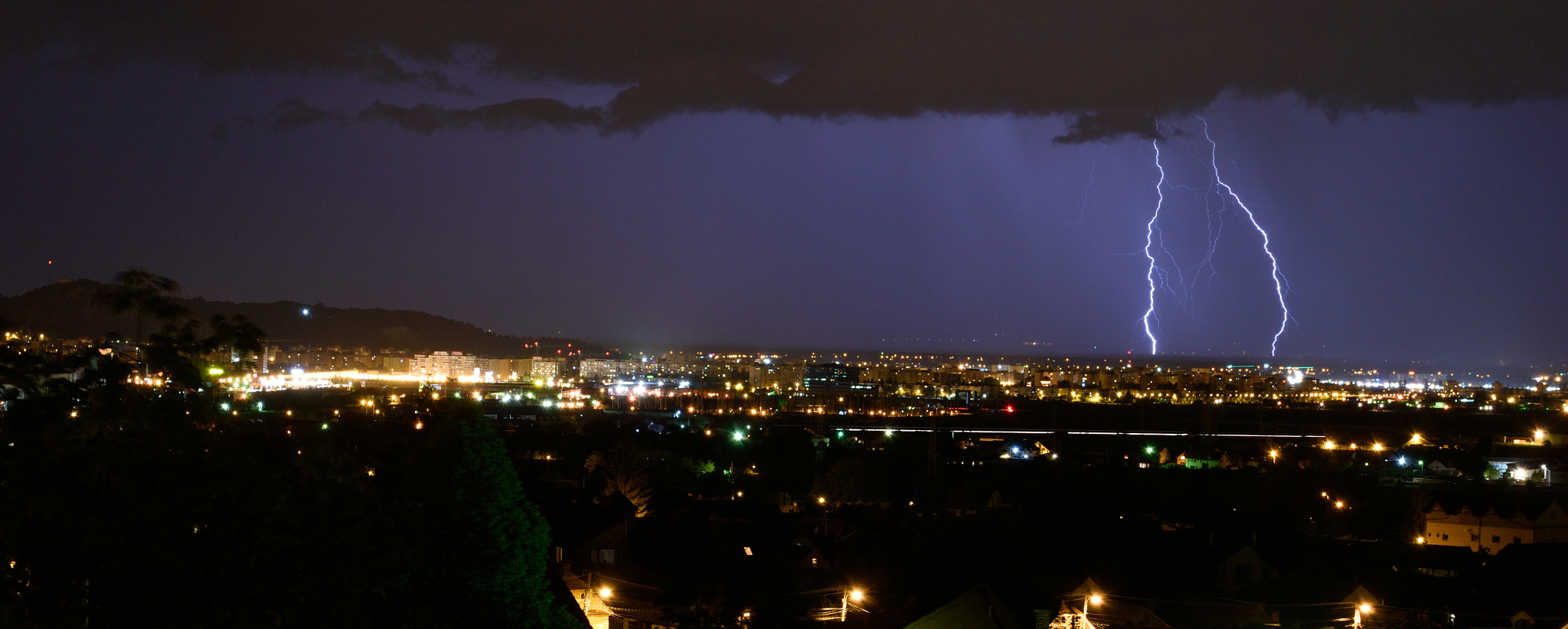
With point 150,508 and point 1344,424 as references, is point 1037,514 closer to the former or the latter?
point 150,508

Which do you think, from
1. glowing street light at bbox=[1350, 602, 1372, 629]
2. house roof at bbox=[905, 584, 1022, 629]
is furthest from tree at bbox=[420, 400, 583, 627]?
glowing street light at bbox=[1350, 602, 1372, 629]

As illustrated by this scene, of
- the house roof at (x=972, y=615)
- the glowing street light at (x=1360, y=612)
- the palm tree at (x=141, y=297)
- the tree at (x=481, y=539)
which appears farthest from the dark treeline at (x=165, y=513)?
the glowing street light at (x=1360, y=612)

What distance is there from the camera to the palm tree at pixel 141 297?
3611 mm

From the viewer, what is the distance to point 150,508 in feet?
10.5

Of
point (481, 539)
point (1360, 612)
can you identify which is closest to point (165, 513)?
point (481, 539)

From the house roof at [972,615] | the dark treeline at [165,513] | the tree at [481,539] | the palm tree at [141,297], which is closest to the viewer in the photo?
the dark treeline at [165,513]

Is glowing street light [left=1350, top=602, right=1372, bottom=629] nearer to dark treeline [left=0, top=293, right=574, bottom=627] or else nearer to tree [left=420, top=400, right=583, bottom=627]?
tree [left=420, top=400, right=583, bottom=627]

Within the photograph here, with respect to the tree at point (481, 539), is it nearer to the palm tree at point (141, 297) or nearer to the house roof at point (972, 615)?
the palm tree at point (141, 297)

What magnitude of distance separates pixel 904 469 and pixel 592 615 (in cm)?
1393

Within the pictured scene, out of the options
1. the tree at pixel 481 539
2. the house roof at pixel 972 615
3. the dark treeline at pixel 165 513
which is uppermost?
the dark treeline at pixel 165 513

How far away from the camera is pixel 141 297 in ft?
12.0

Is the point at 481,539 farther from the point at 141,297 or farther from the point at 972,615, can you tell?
the point at 972,615

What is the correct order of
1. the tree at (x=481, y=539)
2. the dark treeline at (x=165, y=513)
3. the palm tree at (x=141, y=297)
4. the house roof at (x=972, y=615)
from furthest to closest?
the house roof at (x=972, y=615) < the tree at (x=481, y=539) < the palm tree at (x=141, y=297) < the dark treeline at (x=165, y=513)

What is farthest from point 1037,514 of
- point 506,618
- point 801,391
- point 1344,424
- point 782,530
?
point 801,391
